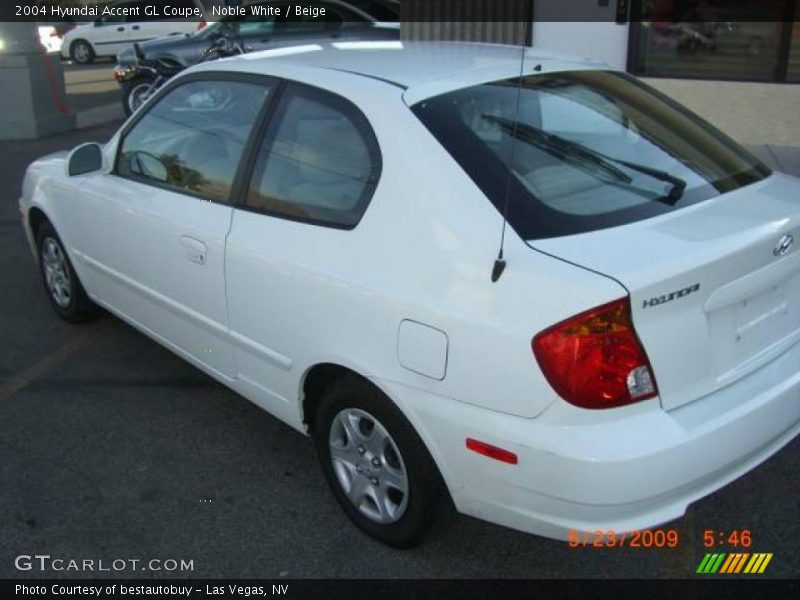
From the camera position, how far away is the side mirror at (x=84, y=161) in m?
4.13

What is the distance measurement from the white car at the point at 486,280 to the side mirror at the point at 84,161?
2.37 ft

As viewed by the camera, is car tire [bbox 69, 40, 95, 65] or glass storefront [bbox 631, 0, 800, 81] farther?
car tire [bbox 69, 40, 95, 65]

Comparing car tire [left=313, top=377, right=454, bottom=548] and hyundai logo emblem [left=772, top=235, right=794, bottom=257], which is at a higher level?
hyundai logo emblem [left=772, top=235, right=794, bottom=257]

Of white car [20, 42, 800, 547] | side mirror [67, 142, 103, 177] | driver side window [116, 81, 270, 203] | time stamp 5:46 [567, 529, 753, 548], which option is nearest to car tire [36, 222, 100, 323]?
side mirror [67, 142, 103, 177]

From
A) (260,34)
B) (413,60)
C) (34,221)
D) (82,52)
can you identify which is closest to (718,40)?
(260,34)

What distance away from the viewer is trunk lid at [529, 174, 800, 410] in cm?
228

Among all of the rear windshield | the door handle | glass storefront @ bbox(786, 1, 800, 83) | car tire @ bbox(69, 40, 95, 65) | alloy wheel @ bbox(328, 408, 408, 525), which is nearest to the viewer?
the rear windshield

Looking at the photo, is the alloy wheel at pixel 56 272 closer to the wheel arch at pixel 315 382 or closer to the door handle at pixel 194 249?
the door handle at pixel 194 249

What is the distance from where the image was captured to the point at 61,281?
15.8ft

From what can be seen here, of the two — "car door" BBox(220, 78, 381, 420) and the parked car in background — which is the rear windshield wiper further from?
the parked car in background

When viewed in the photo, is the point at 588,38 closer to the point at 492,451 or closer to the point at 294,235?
the point at 294,235

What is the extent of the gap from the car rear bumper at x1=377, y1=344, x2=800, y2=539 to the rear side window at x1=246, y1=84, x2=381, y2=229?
71 centimetres

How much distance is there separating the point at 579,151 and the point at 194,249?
5.24ft
